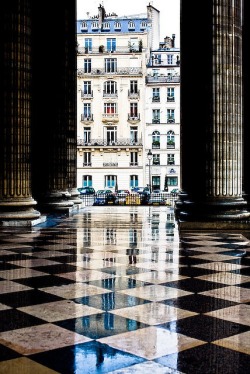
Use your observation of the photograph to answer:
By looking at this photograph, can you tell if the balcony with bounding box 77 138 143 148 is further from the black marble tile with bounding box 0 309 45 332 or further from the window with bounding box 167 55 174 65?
the black marble tile with bounding box 0 309 45 332

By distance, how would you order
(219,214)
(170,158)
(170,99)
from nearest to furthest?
(219,214), (170,158), (170,99)

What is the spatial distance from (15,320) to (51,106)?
51.0 ft

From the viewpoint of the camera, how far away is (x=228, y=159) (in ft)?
43.2

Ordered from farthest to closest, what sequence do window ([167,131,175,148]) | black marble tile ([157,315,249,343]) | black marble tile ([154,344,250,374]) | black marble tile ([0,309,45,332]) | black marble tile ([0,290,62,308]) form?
window ([167,131,175,148]) → black marble tile ([0,290,62,308]) → black marble tile ([0,309,45,332]) → black marble tile ([157,315,249,343]) → black marble tile ([154,344,250,374])

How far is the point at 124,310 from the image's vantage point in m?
5.08

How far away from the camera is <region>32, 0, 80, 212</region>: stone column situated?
62.2 feet

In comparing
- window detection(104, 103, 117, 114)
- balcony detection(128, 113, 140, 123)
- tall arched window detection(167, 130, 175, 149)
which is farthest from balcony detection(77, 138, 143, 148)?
tall arched window detection(167, 130, 175, 149)

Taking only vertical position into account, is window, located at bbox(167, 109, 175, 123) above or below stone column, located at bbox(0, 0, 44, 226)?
above

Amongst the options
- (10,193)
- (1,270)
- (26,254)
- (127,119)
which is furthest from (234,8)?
(127,119)

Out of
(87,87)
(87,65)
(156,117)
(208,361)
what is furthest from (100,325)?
(156,117)

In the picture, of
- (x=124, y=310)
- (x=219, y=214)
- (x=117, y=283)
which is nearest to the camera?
(x=124, y=310)

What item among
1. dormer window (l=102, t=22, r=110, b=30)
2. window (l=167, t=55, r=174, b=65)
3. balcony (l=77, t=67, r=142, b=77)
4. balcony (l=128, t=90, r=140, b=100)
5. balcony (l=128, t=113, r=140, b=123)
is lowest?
balcony (l=128, t=113, r=140, b=123)

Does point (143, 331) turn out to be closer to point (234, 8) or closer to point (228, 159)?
point (228, 159)

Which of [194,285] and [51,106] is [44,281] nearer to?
[194,285]
